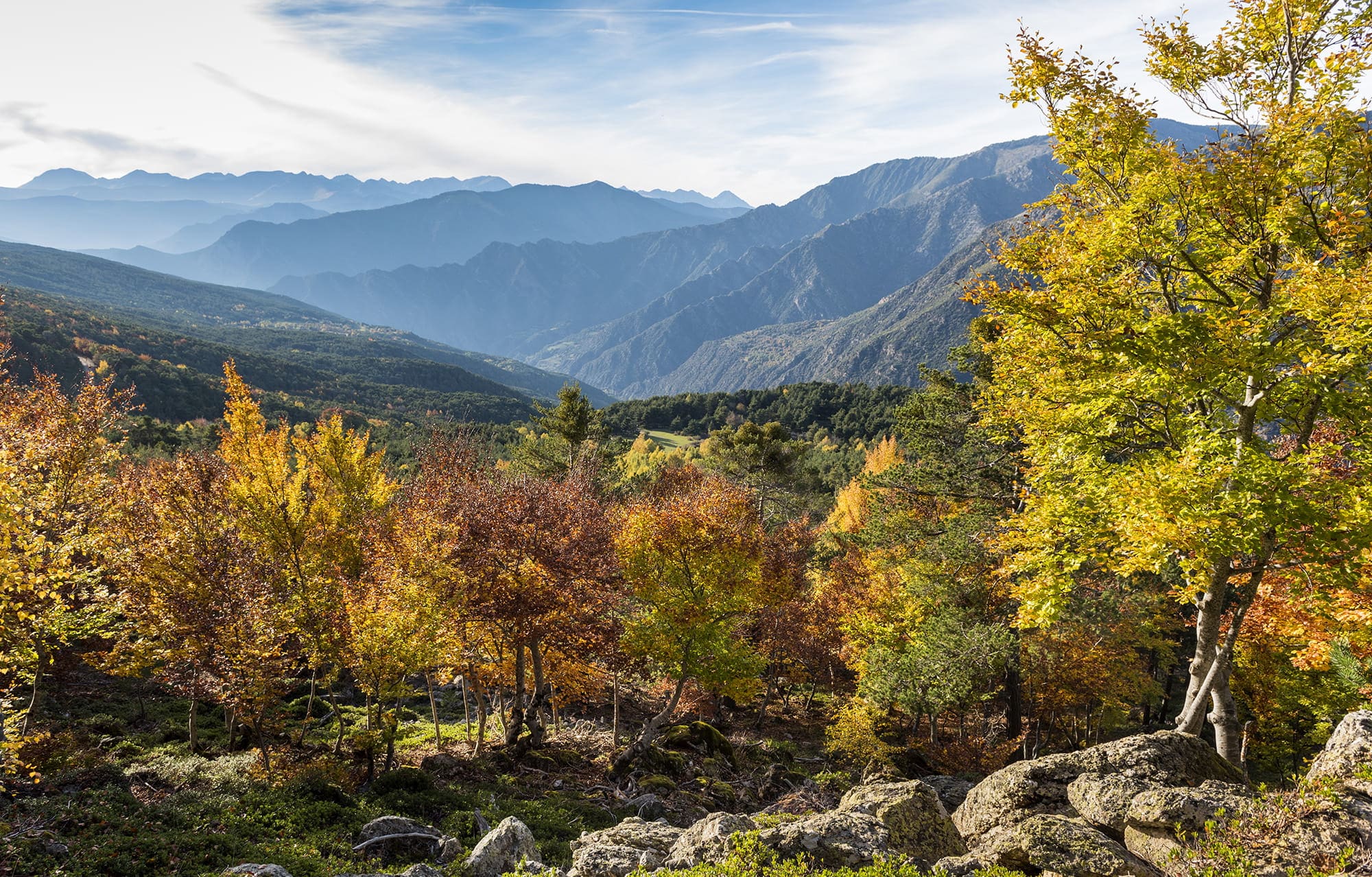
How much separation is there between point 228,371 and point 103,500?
1067cm

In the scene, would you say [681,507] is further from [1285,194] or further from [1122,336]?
[1285,194]

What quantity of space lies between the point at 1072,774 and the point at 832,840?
17.8ft

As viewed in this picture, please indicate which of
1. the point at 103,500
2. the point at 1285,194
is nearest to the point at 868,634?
the point at 1285,194

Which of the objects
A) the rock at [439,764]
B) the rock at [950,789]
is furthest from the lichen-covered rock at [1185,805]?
the rock at [439,764]

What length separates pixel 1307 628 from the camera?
53.1 ft

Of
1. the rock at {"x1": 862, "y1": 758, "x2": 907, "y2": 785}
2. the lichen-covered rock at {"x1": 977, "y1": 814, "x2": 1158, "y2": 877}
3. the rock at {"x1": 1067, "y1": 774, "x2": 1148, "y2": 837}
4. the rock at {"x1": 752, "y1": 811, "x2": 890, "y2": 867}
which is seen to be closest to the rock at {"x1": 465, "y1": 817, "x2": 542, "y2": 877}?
the rock at {"x1": 752, "y1": 811, "x2": 890, "y2": 867}

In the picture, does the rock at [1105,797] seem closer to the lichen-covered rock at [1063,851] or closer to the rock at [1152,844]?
the rock at [1152,844]

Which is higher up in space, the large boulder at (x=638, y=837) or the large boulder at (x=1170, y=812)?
the large boulder at (x=1170, y=812)

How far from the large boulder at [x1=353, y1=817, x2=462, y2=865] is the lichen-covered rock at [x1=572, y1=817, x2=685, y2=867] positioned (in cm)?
301

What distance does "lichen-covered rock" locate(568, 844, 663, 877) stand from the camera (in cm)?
923

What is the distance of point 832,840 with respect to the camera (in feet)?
28.0

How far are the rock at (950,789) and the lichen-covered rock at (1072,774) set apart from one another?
542 cm

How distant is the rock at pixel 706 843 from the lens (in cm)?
873

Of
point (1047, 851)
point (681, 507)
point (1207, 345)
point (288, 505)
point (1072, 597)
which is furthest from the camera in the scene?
point (681, 507)
